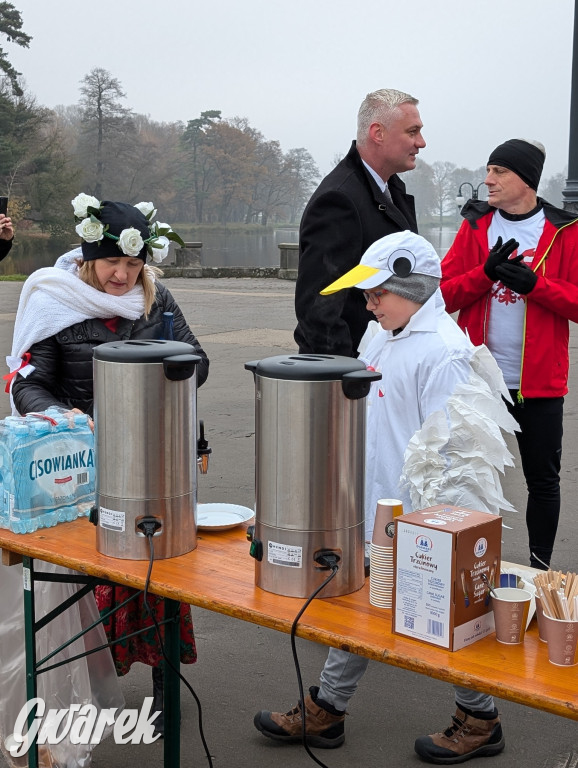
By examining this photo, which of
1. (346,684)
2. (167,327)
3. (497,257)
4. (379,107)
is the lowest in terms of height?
(346,684)

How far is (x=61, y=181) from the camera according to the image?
44.8 metres

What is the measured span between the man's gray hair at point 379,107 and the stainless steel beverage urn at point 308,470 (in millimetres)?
1677

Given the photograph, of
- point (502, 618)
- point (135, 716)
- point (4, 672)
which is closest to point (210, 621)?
point (135, 716)

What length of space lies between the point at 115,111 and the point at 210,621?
6158cm

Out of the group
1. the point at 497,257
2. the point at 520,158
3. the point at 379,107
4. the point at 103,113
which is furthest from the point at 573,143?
the point at 103,113

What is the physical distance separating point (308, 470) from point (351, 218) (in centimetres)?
166

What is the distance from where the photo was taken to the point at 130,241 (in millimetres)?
2818

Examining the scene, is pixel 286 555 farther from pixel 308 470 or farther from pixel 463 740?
pixel 463 740

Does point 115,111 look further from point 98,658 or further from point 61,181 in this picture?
point 98,658

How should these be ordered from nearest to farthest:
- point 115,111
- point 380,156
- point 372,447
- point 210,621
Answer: point 372,447 < point 380,156 < point 210,621 < point 115,111

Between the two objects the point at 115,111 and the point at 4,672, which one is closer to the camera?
the point at 4,672

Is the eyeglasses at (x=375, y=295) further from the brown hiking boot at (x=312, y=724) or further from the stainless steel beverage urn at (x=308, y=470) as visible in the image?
the brown hiking boot at (x=312, y=724)

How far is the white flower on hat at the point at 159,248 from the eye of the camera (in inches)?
116

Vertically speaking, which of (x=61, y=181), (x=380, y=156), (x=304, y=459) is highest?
(x=61, y=181)
